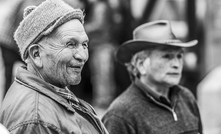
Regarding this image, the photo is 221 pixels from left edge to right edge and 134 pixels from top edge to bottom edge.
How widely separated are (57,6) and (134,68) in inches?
65.9

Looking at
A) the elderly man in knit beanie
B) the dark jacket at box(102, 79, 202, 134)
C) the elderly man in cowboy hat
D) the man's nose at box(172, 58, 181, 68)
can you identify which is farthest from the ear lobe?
the elderly man in knit beanie

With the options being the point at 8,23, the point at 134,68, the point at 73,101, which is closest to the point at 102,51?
the point at 8,23

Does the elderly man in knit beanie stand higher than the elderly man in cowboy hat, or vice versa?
the elderly man in knit beanie

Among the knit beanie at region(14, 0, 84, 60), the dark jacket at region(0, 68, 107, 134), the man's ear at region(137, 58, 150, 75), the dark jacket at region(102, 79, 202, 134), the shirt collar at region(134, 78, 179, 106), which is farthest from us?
the man's ear at region(137, 58, 150, 75)

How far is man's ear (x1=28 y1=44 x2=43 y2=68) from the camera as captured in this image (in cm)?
274

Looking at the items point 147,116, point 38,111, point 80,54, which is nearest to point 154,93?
point 147,116

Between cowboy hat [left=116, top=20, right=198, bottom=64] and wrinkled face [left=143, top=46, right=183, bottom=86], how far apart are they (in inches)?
2.9

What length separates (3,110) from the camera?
103 inches

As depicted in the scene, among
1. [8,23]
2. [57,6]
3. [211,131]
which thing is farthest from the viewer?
[211,131]

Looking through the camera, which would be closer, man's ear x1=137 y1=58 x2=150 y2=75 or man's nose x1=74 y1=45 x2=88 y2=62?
man's nose x1=74 y1=45 x2=88 y2=62

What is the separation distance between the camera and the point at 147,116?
3.96 meters

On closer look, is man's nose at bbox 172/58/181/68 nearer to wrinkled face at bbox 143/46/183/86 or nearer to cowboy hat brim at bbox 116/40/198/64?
wrinkled face at bbox 143/46/183/86

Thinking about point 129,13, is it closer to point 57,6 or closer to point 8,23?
point 8,23

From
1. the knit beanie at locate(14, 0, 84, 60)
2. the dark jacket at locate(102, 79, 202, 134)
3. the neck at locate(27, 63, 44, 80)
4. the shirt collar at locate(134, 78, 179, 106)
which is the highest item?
the knit beanie at locate(14, 0, 84, 60)
